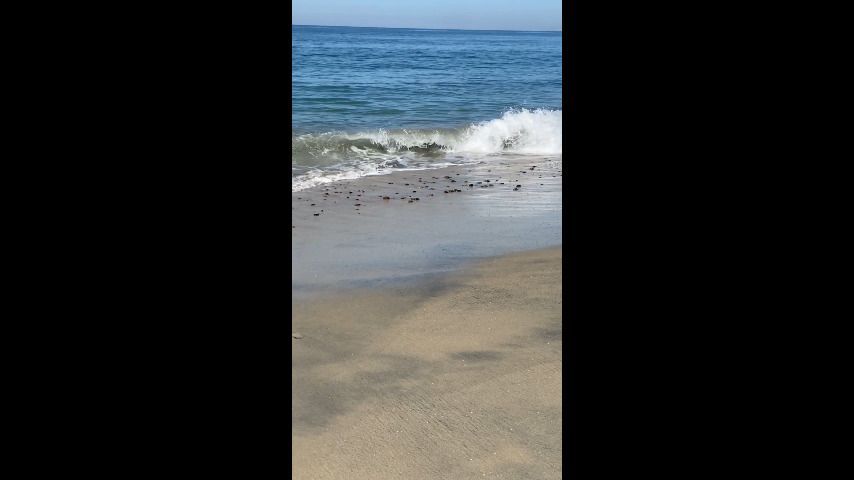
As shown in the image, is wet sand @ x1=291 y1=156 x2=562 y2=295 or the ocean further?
the ocean

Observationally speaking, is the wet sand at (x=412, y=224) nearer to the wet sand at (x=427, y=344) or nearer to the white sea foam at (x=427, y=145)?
the wet sand at (x=427, y=344)

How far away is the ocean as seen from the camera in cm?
999

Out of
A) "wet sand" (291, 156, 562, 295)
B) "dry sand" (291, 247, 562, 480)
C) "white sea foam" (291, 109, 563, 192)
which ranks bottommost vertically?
"dry sand" (291, 247, 562, 480)

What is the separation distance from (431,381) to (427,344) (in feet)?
1.26

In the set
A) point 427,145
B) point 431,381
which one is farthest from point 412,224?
point 427,145

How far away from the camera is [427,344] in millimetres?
3391

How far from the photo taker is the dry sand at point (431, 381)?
8.11ft

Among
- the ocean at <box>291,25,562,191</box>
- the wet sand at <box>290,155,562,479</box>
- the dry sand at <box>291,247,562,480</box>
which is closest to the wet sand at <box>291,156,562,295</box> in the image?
the wet sand at <box>290,155,562,479</box>

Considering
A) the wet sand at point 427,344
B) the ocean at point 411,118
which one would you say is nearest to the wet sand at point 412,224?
the wet sand at point 427,344

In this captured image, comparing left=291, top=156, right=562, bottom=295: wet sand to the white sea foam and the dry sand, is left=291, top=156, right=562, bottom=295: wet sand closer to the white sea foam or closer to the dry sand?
the dry sand

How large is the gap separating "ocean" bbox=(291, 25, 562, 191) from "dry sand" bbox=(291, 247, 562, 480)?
277 cm

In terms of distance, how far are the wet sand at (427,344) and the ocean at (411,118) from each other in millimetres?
1761
